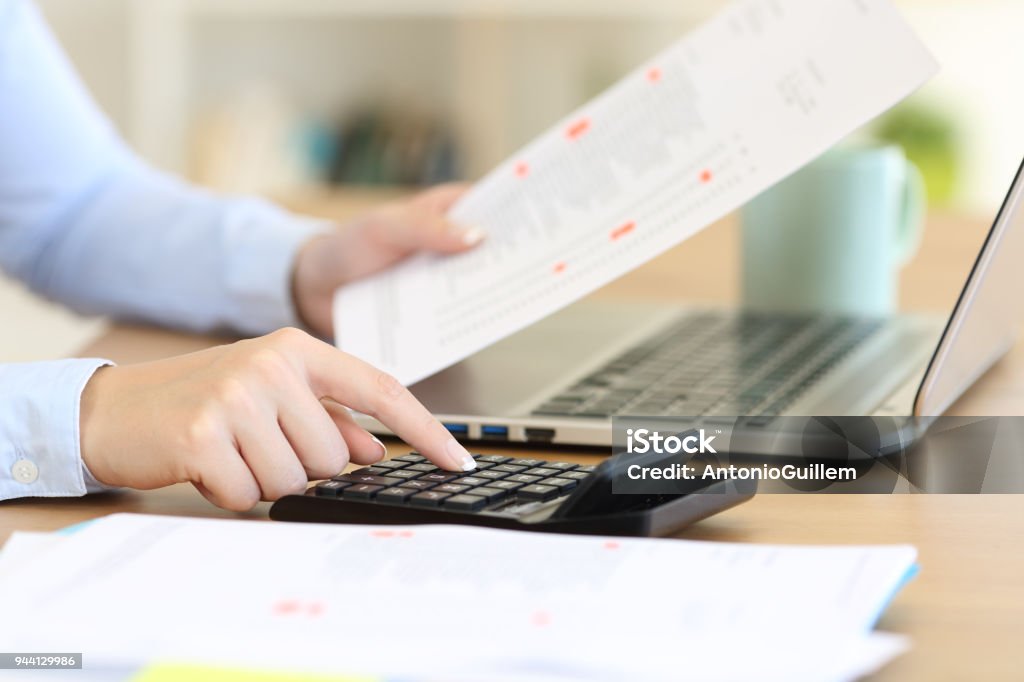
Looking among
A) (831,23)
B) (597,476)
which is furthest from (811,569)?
(831,23)

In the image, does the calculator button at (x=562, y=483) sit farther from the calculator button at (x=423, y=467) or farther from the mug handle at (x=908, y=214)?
the mug handle at (x=908, y=214)

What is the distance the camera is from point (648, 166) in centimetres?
76

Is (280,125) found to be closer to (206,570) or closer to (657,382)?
(657,382)

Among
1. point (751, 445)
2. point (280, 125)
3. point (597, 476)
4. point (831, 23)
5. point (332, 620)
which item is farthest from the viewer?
point (280, 125)

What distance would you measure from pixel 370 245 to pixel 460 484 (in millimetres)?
409

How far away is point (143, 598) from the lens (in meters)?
0.40

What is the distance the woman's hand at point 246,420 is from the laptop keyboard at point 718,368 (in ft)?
0.47

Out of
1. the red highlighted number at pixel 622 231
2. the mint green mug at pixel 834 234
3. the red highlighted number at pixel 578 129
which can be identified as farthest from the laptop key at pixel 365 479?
the mint green mug at pixel 834 234

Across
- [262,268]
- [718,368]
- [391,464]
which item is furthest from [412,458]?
[262,268]

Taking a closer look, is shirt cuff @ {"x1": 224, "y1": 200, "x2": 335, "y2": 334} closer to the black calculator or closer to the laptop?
the laptop

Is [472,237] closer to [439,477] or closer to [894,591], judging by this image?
[439,477]

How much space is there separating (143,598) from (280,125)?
2.56m

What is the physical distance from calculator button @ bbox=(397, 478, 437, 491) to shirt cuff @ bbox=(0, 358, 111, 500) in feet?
0.50

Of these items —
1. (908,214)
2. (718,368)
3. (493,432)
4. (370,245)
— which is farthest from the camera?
(908,214)
